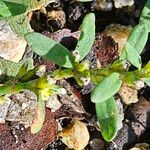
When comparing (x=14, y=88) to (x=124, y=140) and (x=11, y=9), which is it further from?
(x=124, y=140)

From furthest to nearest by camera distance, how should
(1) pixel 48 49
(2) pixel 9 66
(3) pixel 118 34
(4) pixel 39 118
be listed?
(3) pixel 118 34 < (2) pixel 9 66 < (4) pixel 39 118 < (1) pixel 48 49

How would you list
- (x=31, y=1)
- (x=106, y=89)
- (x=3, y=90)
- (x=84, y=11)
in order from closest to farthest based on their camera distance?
(x=106, y=89) → (x=3, y=90) → (x=31, y=1) → (x=84, y=11)

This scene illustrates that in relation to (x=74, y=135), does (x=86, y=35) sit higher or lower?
higher

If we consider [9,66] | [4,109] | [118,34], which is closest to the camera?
[4,109]

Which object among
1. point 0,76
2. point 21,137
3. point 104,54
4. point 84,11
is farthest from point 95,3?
point 21,137

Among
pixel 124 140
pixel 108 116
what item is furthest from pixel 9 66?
pixel 124 140

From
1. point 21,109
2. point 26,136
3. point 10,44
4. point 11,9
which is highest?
point 11,9

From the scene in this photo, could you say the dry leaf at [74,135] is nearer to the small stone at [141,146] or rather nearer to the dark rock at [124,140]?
the dark rock at [124,140]

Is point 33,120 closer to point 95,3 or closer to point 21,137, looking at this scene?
point 21,137
